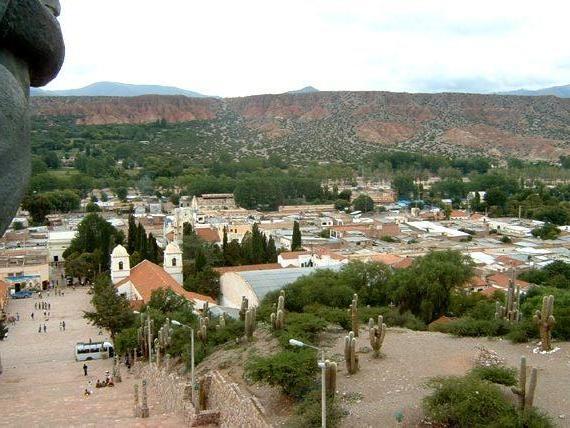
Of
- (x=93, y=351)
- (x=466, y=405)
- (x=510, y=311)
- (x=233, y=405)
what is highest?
(x=466, y=405)

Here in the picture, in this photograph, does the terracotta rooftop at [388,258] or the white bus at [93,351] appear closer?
the white bus at [93,351]

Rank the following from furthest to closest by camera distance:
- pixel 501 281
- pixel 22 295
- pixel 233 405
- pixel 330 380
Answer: pixel 22 295 → pixel 501 281 → pixel 233 405 → pixel 330 380

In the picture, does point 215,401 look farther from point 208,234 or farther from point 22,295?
point 208,234

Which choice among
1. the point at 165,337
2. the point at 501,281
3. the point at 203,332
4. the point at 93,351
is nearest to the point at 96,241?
the point at 93,351

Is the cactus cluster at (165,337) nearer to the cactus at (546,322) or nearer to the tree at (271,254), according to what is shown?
the cactus at (546,322)

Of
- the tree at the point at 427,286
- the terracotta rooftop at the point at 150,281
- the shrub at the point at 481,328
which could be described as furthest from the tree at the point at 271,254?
the shrub at the point at 481,328

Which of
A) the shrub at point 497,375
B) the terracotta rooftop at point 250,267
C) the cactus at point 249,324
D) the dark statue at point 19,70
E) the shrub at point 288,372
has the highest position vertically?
the dark statue at point 19,70
